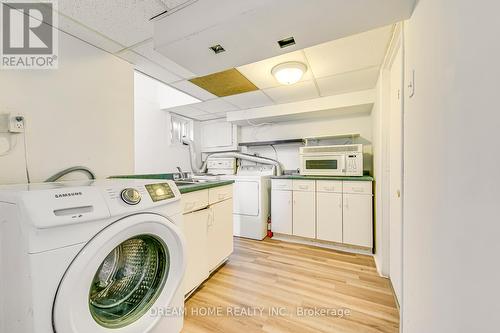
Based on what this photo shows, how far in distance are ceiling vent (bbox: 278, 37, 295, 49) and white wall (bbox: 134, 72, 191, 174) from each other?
2165 millimetres

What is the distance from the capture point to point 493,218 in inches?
16.1

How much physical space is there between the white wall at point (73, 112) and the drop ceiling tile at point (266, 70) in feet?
3.64

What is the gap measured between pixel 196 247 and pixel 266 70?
5.67ft

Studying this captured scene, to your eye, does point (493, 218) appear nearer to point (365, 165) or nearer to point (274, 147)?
point (365, 165)

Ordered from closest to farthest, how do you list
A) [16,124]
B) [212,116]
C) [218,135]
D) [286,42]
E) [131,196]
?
[131,196] < [16,124] < [286,42] < [212,116] < [218,135]

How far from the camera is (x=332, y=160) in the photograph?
8.20 ft

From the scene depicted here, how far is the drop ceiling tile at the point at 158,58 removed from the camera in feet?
5.00

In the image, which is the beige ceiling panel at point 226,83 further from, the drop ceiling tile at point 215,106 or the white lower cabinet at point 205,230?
the white lower cabinet at point 205,230

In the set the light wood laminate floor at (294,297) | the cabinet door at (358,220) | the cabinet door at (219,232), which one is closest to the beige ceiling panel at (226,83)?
the cabinet door at (219,232)

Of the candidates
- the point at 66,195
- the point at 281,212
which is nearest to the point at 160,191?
the point at 66,195

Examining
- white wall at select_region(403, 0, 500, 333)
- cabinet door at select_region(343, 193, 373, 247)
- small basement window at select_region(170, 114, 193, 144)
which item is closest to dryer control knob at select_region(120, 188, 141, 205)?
white wall at select_region(403, 0, 500, 333)

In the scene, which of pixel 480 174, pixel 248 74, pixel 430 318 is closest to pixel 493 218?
pixel 480 174

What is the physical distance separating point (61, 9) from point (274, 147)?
2.77m

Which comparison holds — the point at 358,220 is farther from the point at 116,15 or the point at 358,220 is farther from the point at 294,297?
the point at 116,15
